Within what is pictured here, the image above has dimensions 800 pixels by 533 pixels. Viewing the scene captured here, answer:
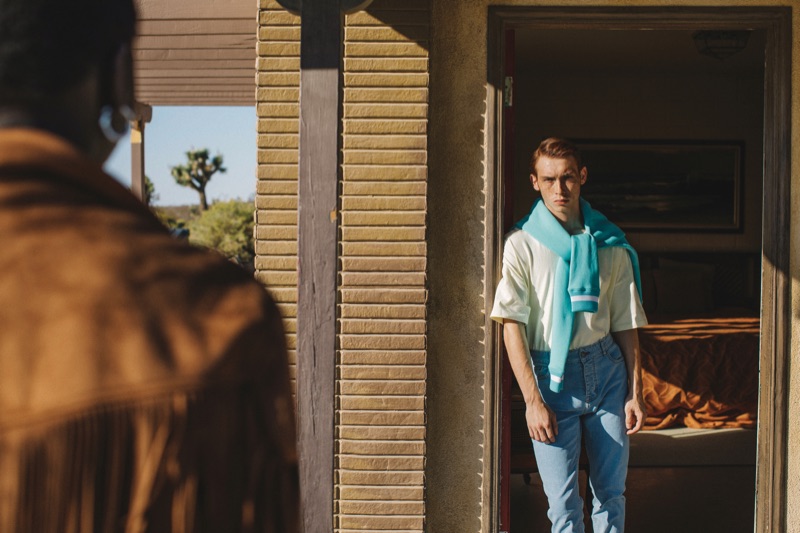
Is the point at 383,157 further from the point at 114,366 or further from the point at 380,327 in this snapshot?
the point at 114,366

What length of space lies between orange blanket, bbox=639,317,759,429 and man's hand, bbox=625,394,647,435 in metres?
3.83

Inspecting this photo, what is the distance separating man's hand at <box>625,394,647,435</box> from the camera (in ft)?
10.9

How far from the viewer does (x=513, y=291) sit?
3.41 meters

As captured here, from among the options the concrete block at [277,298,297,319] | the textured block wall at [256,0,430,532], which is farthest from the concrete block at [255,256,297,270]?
the concrete block at [277,298,297,319]

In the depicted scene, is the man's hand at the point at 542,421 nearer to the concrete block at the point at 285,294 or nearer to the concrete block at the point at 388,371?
the concrete block at the point at 388,371

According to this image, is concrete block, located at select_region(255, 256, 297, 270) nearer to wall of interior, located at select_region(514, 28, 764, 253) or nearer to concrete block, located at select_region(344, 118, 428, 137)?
concrete block, located at select_region(344, 118, 428, 137)

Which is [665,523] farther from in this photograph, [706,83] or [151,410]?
[706,83]

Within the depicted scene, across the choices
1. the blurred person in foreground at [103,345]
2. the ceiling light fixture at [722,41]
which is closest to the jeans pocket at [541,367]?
the blurred person in foreground at [103,345]

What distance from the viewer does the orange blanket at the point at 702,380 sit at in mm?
7086

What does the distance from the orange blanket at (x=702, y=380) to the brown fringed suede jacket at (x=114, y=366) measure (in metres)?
6.43

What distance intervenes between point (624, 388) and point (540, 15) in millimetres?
1559

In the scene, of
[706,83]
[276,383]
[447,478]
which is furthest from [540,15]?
[706,83]

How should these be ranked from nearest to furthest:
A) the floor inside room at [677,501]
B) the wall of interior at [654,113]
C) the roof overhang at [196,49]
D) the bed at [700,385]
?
the floor inside room at [677,501], the roof overhang at [196,49], the bed at [700,385], the wall of interior at [654,113]

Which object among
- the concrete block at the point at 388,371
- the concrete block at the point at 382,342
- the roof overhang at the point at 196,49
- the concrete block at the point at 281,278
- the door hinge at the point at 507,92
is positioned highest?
the roof overhang at the point at 196,49
